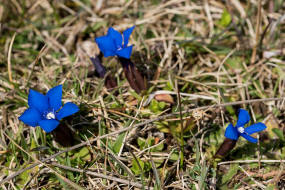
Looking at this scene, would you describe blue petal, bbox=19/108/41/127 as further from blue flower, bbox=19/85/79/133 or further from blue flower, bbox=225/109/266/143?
blue flower, bbox=225/109/266/143

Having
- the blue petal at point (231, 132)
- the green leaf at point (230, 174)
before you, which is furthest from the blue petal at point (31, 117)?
the green leaf at point (230, 174)

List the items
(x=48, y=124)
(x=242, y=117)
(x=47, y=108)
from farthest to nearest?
(x=47, y=108) → (x=242, y=117) → (x=48, y=124)

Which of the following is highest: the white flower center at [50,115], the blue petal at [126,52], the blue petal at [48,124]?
the blue petal at [126,52]

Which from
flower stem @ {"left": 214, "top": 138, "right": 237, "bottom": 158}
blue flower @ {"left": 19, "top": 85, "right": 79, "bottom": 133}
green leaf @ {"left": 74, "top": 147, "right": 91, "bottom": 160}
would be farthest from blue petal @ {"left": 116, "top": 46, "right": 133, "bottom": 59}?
flower stem @ {"left": 214, "top": 138, "right": 237, "bottom": 158}

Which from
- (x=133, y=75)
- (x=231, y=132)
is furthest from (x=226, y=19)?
(x=231, y=132)

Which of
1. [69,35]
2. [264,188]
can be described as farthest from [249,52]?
[69,35]

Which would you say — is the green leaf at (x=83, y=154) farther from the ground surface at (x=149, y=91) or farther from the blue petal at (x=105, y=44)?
the blue petal at (x=105, y=44)

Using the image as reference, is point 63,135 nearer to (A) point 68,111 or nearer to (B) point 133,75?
(A) point 68,111
